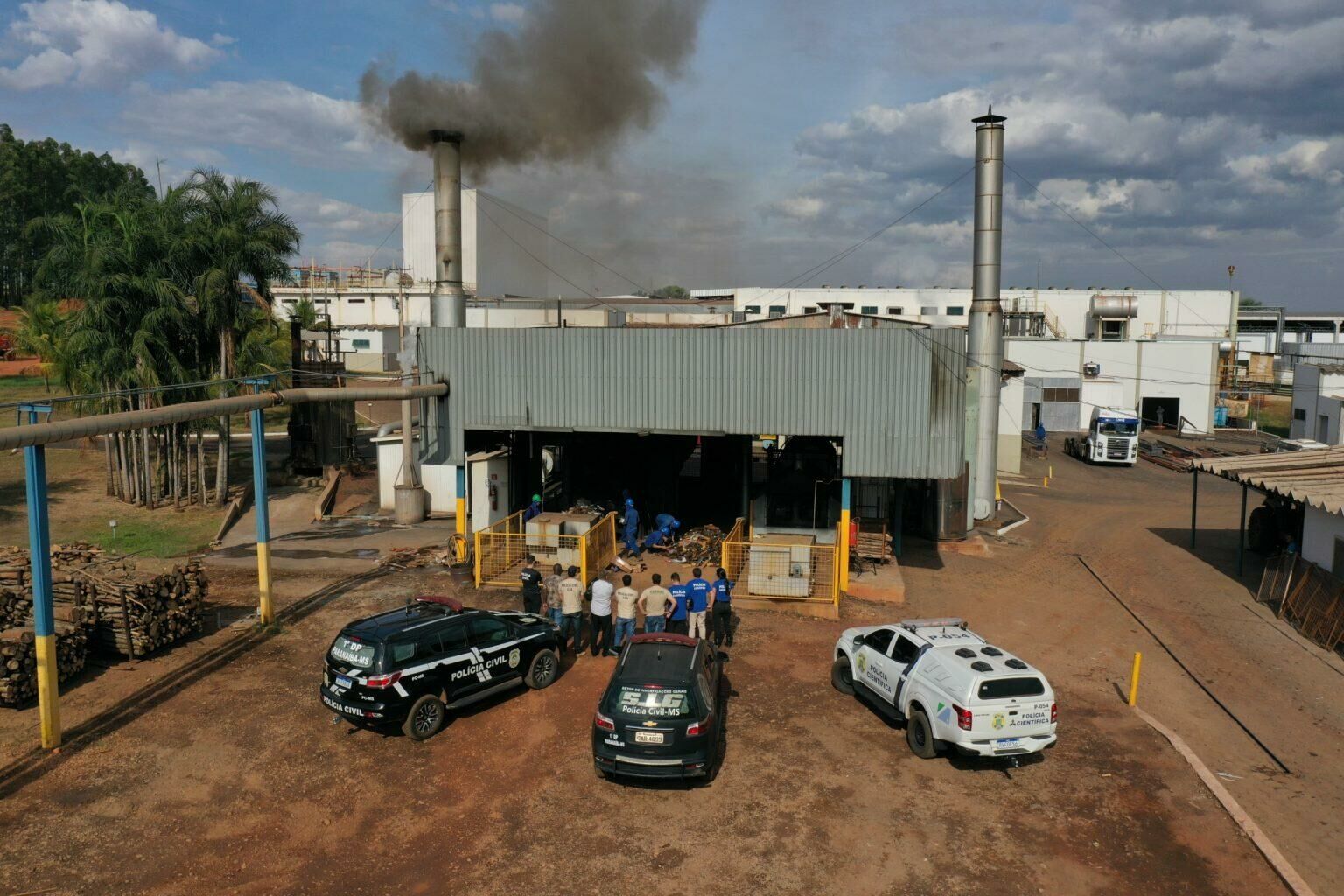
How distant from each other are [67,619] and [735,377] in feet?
45.5

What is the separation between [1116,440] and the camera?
146 feet

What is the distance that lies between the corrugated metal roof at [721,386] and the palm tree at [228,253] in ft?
41.4

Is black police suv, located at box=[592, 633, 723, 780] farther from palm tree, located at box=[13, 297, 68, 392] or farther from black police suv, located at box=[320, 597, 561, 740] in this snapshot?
palm tree, located at box=[13, 297, 68, 392]

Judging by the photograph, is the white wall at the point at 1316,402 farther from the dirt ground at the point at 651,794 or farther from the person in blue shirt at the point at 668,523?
the person in blue shirt at the point at 668,523

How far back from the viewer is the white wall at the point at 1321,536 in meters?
19.8

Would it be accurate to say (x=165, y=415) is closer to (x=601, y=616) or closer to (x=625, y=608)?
(x=601, y=616)

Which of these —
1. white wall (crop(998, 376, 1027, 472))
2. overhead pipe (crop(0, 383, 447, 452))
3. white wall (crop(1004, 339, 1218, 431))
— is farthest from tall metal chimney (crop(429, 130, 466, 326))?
white wall (crop(1004, 339, 1218, 431))

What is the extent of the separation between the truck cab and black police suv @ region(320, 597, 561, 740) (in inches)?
1520

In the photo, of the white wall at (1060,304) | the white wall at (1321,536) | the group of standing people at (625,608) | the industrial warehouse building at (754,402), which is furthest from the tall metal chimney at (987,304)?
the white wall at (1060,304)

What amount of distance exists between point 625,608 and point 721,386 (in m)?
7.04

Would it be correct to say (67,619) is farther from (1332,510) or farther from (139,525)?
(1332,510)

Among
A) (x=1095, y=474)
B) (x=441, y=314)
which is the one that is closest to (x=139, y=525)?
(x=441, y=314)

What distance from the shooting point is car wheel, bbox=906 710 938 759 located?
1239 centimetres

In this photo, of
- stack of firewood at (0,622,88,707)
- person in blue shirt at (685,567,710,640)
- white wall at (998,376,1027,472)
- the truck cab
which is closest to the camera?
stack of firewood at (0,622,88,707)
